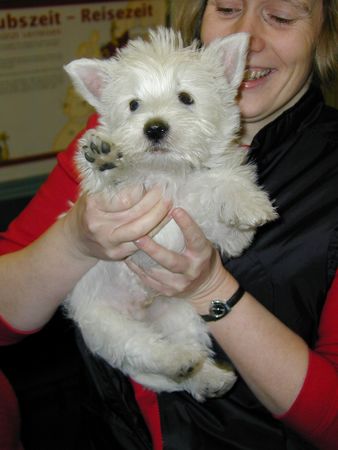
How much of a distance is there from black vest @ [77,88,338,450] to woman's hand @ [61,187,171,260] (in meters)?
0.38

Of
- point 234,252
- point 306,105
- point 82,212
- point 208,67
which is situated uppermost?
point 208,67

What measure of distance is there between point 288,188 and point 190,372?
2.30 feet

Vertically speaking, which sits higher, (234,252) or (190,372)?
(234,252)

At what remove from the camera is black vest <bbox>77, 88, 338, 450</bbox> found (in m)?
1.68

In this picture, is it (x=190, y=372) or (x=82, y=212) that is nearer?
(x=82, y=212)

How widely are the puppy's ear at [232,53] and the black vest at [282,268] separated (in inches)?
8.7

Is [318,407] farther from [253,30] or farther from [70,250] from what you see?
[253,30]

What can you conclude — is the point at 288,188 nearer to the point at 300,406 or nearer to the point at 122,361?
the point at 300,406

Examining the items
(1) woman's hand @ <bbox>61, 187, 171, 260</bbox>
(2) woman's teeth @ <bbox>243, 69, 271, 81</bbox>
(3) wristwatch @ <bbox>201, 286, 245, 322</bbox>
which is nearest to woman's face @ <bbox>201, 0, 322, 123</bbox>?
(2) woman's teeth @ <bbox>243, 69, 271, 81</bbox>

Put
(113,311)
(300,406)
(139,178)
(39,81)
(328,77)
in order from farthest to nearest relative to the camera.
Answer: (39,81) → (328,77) → (113,311) → (139,178) → (300,406)

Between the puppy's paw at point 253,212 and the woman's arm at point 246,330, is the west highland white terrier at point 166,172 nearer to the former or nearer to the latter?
the puppy's paw at point 253,212

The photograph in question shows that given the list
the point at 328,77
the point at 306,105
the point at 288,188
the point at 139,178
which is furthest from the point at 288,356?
the point at 328,77

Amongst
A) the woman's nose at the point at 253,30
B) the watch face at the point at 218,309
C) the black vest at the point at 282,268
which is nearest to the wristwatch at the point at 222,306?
the watch face at the point at 218,309

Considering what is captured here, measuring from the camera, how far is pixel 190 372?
1712 millimetres
